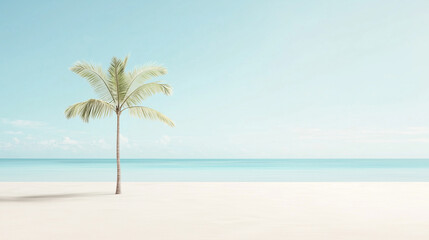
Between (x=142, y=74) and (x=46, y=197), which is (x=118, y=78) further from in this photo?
(x=46, y=197)

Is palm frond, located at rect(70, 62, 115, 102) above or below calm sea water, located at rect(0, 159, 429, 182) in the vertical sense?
above

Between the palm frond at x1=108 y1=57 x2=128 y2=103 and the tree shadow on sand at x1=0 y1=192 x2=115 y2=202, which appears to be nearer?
the tree shadow on sand at x1=0 y1=192 x2=115 y2=202

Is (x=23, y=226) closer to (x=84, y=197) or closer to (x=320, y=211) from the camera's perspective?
(x=84, y=197)

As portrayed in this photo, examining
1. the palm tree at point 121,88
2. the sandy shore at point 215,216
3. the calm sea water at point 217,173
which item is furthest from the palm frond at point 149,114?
the calm sea water at point 217,173

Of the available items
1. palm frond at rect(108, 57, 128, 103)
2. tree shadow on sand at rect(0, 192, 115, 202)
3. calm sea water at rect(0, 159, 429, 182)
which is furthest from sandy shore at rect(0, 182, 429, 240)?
calm sea water at rect(0, 159, 429, 182)

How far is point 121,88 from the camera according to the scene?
38.1 feet

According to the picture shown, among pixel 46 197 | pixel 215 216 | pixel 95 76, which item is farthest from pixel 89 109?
pixel 215 216

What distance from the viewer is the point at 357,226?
21.7 feet

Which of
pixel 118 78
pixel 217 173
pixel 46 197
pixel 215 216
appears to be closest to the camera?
pixel 215 216

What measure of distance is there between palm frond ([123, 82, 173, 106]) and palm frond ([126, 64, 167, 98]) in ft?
0.58

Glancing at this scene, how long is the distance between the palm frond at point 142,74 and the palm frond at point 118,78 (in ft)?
0.49

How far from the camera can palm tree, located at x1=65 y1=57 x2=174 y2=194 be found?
11453mm

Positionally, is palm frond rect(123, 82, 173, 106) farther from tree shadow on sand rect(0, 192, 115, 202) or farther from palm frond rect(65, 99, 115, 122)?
tree shadow on sand rect(0, 192, 115, 202)

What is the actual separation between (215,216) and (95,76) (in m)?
6.31
